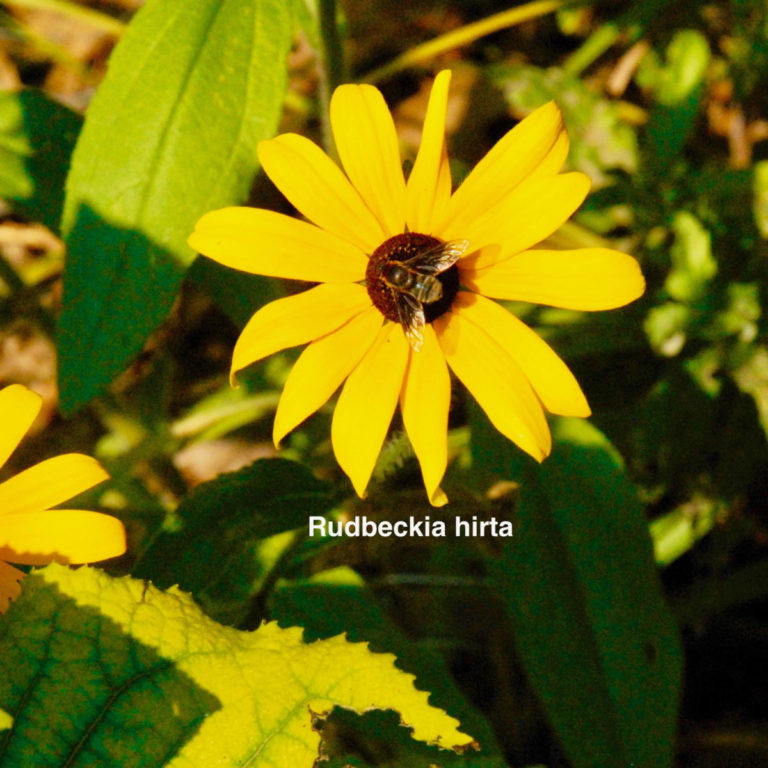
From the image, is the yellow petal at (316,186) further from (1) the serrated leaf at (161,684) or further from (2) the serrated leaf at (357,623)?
(2) the serrated leaf at (357,623)

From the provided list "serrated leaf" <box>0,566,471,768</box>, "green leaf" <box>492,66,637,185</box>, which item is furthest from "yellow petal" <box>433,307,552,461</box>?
"green leaf" <box>492,66,637,185</box>

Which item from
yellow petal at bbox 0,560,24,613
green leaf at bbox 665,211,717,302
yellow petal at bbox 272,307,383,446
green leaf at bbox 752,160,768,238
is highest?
green leaf at bbox 752,160,768,238

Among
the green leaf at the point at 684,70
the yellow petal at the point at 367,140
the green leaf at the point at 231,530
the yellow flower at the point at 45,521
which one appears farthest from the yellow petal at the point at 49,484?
the green leaf at the point at 684,70

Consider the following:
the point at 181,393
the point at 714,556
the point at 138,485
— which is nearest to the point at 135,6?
the point at 181,393

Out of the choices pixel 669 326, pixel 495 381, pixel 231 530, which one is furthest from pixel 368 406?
pixel 669 326

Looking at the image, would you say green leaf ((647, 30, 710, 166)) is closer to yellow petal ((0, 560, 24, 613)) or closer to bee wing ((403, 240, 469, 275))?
bee wing ((403, 240, 469, 275))

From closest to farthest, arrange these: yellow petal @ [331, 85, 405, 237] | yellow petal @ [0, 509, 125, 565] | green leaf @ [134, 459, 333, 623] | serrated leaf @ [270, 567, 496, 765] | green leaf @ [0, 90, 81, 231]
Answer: yellow petal @ [0, 509, 125, 565] → yellow petal @ [331, 85, 405, 237] → green leaf @ [134, 459, 333, 623] → serrated leaf @ [270, 567, 496, 765] → green leaf @ [0, 90, 81, 231]

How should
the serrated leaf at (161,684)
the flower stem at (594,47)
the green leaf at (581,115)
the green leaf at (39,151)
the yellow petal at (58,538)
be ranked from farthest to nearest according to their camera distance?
the flower stem at (594,47), the green leaf at (581,115), the green leaf at (39,151), the yellow petal at (58,538), the serrated leaf at (161,684)
